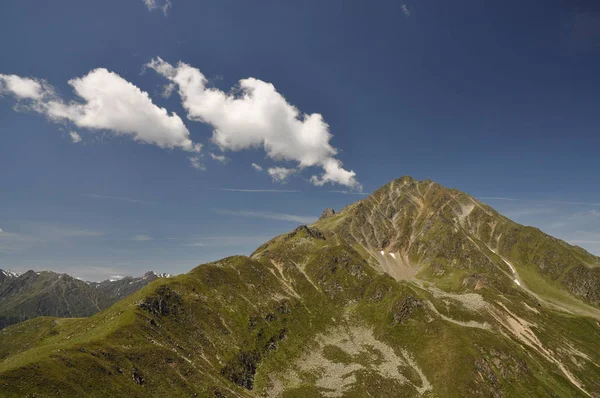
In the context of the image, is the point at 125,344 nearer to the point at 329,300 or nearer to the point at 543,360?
the point at 329,300

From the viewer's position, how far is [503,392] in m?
129

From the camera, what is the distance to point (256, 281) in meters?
187

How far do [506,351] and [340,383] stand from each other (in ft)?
269

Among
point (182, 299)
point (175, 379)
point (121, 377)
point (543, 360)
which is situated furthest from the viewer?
point (543, 360)

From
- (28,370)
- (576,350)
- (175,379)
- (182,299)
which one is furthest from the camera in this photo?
(576,350)

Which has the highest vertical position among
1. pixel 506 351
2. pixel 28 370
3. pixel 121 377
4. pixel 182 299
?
pixel 182 299

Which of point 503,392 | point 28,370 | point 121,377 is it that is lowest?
point 503,392

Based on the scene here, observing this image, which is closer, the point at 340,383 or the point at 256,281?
the point at 340,383

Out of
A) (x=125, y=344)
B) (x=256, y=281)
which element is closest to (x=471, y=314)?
(x=256, y=281)

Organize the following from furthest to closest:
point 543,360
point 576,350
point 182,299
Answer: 1. point 576,350
2. point 543,360
3. point 182,299

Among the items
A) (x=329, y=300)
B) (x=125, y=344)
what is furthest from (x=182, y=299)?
(x=329, y=300)

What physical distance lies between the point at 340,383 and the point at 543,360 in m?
108

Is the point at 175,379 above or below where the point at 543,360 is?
above

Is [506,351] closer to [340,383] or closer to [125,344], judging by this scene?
[340,383]
